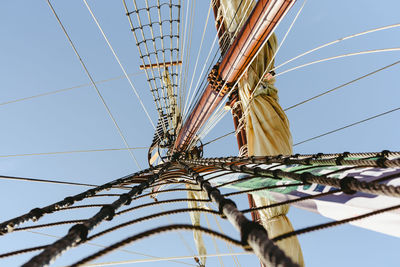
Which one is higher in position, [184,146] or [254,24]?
[254,24]

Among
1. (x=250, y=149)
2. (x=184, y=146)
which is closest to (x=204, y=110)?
(x=250, y=149)

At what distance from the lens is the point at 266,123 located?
9.50 ft

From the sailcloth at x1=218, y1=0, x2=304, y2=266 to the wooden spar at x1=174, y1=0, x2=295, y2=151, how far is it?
0.96 feet

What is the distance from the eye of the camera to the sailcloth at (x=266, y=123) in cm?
255

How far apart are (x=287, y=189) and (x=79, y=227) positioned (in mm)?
1131

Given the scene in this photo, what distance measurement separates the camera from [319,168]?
1.53 meters

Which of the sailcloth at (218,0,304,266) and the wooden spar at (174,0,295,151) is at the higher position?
the wooden spar at (174,0,295,151)

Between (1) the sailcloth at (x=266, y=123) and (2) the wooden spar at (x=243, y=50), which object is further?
(1) the sailcloth at (x=266, y=123)

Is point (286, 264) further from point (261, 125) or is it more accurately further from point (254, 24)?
point (261, 125)

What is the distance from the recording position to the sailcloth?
255cm

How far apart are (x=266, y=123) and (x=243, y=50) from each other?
0.90 m

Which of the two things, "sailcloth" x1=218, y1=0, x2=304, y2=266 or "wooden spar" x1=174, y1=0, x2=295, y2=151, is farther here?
"sailcloth" x1=218, y1=0, x2=304, y2=266

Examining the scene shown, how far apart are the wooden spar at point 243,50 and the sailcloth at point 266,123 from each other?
0.96ft

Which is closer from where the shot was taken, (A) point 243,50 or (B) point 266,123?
(A) point 243,50
